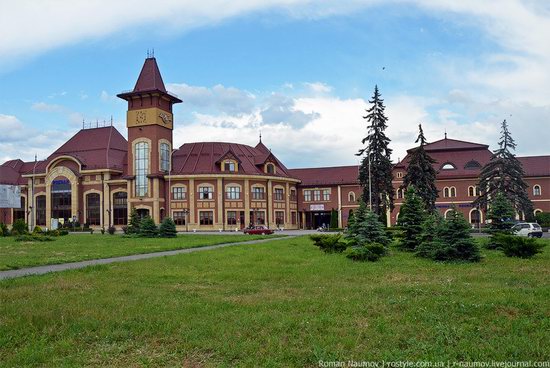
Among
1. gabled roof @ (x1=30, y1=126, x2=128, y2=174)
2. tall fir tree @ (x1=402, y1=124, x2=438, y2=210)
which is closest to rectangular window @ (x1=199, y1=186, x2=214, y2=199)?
gabled roof @ (x1=30, y1=126, x2=128, y2=174)

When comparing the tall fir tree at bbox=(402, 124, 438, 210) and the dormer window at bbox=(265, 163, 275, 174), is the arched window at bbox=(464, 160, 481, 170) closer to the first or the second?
the tall fir tree at bbox=(402, 124, 438, 210)

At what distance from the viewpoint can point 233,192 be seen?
216 ft

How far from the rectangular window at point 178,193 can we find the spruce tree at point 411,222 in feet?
150

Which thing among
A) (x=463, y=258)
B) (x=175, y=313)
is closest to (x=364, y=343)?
(x=175, y=313)

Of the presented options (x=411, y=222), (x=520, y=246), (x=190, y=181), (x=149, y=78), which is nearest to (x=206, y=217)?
(x=190, y=181)

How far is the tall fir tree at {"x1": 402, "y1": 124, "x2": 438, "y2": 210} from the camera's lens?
44.7m

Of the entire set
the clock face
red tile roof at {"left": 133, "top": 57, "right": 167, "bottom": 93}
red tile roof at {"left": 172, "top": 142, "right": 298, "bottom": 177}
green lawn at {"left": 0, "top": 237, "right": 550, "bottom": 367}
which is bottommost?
green lawn at {"left": 0, "top": 237, "right": 550, "bottom": 367}

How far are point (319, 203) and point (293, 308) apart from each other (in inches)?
2548

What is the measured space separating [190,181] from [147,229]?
22.8 metres

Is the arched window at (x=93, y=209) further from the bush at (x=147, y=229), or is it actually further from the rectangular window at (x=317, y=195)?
the rectangular window at (x=317, y=195)

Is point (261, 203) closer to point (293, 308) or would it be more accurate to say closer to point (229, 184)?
point (229, 184)

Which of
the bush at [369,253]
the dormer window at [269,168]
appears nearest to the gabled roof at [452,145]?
the dormer window at [269,168]

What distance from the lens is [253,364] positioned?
6.59m

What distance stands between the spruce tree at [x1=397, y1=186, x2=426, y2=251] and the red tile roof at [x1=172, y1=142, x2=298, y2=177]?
4389cm
